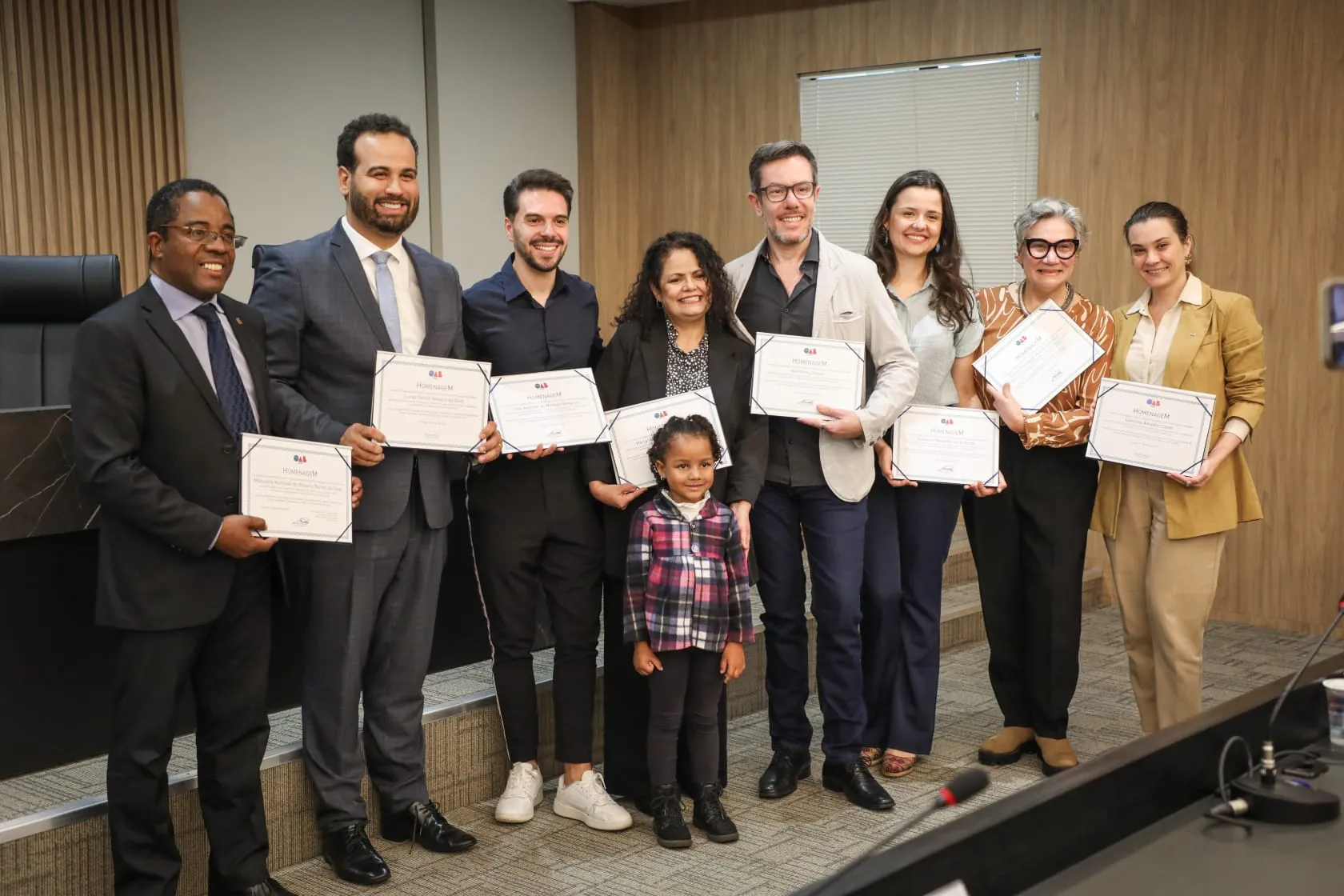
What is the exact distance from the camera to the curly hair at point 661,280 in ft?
10.3

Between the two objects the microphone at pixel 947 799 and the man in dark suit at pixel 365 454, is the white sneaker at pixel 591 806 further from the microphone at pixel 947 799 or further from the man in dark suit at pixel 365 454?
the microphone at pixel 947 799

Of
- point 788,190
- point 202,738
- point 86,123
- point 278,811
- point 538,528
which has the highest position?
point 86,123

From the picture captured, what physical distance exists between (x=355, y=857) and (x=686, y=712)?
861mm

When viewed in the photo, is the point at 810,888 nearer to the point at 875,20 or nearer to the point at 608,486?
the point at 608,486

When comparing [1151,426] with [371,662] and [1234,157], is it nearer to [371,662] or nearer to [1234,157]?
[371,662]

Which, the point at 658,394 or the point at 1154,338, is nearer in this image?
Answer: the point at 658,394

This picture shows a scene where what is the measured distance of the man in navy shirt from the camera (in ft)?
10.1

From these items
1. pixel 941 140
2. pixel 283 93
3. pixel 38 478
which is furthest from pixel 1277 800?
pixel 283 93

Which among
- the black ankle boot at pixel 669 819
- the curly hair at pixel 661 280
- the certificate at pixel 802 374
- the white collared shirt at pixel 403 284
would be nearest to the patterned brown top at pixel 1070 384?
the certificate at pixel 802 374

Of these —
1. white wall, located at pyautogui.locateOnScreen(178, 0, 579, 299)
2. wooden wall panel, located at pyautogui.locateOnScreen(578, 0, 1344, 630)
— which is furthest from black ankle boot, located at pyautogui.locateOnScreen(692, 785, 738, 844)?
white wall, located at pyautogui.locateOnScreen(178, 0, 579, 299)

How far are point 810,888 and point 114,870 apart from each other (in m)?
1.81

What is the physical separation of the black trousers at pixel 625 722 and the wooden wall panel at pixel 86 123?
332 centimetres

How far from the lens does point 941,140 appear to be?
246 inches

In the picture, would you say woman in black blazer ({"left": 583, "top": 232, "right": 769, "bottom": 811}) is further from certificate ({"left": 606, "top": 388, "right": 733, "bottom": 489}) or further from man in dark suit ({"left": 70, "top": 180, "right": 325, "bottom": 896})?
man in dark suit ({"left": 70, "top": 180, "right": 325, "bottom": 896})
